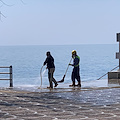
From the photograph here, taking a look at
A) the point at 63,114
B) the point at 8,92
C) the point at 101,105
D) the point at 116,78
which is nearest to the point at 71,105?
the point at 101,105

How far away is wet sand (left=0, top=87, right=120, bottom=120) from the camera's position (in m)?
11.5

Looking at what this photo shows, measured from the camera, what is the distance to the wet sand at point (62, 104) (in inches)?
453

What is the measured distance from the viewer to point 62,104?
14.0 metres

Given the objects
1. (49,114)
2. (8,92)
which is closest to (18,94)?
(8,92)

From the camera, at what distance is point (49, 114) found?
11.8 metres

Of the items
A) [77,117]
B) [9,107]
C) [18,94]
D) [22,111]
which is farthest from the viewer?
[18,94]

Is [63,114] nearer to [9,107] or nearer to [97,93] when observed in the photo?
[9,107]

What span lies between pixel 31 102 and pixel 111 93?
4300 millimetres

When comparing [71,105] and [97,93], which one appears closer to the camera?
[71,105]

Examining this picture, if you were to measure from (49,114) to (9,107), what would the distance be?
78.4 inches

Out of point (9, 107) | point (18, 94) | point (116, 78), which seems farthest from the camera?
point (116, 78)

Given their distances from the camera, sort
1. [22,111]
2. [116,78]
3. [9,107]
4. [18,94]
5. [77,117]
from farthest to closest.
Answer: [116,78]
[18,94]
[9,107]
[22,111]
[77,117]

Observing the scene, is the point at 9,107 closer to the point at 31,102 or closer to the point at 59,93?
the point at 31,102

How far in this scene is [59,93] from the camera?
58.3 feet
